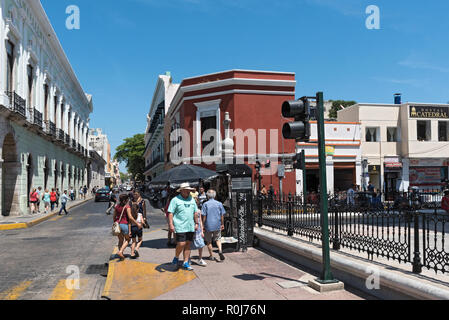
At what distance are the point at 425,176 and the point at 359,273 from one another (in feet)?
95.3

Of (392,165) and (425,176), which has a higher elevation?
(392,165)

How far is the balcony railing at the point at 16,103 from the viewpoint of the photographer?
19.7m

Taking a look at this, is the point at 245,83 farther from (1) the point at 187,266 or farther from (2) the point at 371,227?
(2) the point at 371,227

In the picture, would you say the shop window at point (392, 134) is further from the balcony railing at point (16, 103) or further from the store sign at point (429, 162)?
the balcony railing at point (16, 103)

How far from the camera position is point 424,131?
103ft

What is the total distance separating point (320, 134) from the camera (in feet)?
19.4

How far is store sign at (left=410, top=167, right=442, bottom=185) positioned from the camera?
30.7 m

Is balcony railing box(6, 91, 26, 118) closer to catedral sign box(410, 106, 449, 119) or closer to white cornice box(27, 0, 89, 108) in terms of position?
white cornice box(27, 0, 89, 108)

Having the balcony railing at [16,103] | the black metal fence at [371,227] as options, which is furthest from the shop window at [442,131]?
the balcony railing at [16,103]

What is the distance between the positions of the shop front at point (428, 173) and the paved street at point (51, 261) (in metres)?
25.5

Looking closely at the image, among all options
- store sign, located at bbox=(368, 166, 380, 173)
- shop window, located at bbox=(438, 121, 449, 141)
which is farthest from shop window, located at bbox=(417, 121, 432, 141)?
store sign, located at bbox=(368, 166, 380, 173)

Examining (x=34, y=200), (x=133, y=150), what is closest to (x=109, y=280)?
(x=34, y=200)

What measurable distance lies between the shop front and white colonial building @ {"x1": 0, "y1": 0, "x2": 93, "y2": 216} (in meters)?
27.9
